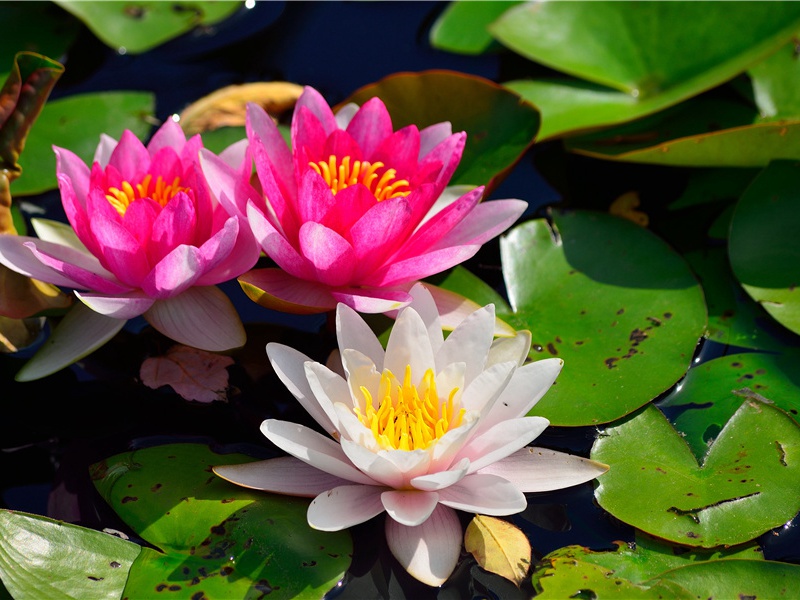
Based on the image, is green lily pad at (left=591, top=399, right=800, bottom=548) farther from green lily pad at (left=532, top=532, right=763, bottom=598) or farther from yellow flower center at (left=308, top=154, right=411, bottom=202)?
yellow flower center at (left=308, top=154, right=411, bottom=202)

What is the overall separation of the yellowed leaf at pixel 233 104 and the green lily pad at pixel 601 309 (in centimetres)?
104

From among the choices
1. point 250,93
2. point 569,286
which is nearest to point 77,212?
point 250,93

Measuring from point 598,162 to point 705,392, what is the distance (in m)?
1.01

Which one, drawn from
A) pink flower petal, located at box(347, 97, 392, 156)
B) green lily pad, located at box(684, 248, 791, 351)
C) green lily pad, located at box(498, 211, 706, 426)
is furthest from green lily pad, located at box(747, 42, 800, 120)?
pink flower petal, located at box(347, 97, 392, 156)

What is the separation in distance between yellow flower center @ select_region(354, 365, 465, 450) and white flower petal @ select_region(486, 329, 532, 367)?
0.62ft

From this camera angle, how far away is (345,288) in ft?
5.92

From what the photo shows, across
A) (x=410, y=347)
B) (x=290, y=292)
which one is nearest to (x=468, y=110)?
(x=290, y=292)

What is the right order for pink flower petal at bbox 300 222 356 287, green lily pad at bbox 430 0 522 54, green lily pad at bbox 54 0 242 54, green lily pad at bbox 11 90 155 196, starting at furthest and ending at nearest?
green lily pad at bbox 430 0 522 54 < green lily pad at bbox 54 0 242 54 < green lily pad at bbox 11 90 155 196 < pink flower petal at bbox 300 222 356 287

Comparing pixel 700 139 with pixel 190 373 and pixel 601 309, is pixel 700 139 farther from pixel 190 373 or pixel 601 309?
pixel 190 373

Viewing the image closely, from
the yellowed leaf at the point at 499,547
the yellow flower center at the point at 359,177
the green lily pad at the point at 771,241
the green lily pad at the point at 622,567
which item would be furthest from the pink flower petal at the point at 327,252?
the green lily pad at the point at 771,241

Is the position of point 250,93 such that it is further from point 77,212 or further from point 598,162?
point 598,162

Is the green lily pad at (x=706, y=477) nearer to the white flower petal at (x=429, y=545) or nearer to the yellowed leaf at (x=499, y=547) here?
the yellowed leaf at (x=499, y=547)

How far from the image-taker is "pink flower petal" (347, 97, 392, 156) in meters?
1.94

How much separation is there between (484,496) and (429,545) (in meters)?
0.15
